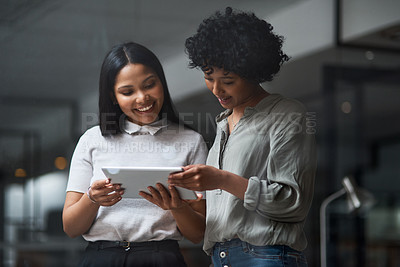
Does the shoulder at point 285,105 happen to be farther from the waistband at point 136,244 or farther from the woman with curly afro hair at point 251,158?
the waistband at point 136,244

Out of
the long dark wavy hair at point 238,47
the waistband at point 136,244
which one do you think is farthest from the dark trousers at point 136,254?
the long dark wavy hair at point 238,47

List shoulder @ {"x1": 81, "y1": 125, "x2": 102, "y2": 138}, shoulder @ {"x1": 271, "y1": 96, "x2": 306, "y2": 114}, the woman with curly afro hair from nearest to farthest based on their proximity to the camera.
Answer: the woman with curly afro hair < shoulder @ {"x1": 271, "y1": 96, "x2": 306, "y2": 114} < shoulder @ {"x1": 81, "y1": 125, "x2": 102, "y2": 138}

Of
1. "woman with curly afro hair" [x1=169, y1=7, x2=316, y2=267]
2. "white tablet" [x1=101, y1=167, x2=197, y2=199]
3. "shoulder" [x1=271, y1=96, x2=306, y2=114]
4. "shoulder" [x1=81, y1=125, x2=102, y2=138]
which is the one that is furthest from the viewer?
"shoulder" [x1=81, y1=125, x2=102, y2=138]

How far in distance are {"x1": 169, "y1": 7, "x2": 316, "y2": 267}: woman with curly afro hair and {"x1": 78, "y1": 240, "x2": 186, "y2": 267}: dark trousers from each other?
0.44ft

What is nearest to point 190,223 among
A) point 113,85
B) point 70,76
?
point 113,85

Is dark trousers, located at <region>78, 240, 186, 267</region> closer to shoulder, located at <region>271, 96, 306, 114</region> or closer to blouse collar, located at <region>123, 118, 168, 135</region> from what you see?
blouse collar, located at <region>123, 118, 168, 135</region>

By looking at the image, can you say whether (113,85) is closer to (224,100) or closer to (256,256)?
(224,100)

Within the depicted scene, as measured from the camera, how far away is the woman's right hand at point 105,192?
1.60 metres

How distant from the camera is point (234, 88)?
174 cm

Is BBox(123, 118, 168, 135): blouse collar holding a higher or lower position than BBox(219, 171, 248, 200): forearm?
higher

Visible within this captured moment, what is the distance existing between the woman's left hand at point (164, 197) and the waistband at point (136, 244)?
15cm

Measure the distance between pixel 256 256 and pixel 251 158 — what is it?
295mm

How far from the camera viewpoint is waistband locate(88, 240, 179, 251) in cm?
176

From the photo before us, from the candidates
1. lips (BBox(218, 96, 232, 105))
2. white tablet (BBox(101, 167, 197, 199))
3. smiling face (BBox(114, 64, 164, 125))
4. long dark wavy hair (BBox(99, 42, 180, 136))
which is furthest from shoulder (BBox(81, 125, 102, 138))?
lips (BBox(218, 96, 232, 105))
